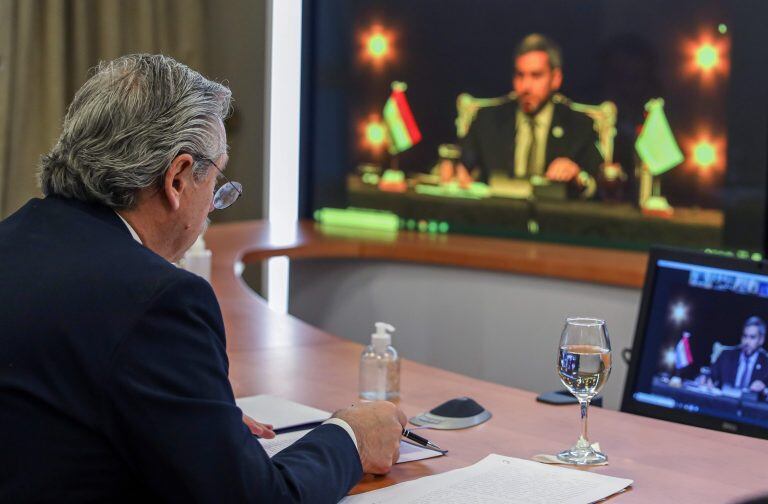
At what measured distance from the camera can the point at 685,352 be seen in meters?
2.21

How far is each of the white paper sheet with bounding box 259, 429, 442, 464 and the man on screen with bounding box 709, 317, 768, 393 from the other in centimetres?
78

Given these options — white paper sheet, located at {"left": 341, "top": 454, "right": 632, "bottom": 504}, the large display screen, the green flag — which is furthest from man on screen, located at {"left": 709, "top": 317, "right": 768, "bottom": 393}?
the green flag

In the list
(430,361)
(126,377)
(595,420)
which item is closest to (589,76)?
(430,361)

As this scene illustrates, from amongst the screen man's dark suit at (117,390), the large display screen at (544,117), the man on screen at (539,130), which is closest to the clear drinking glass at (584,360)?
the screen man's dark suit at (117,390)

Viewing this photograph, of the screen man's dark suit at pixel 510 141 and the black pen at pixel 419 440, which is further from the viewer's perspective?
the screen man's dark suit at pixel 510 141

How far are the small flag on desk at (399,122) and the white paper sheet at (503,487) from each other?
2.94 m

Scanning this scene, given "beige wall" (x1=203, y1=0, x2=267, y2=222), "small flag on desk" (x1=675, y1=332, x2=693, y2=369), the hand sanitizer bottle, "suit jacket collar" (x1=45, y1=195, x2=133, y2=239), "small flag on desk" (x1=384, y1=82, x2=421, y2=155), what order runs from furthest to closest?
"beige wall" (x1=203, y1=0, x2=267, y2=222), "small flag on desk" (x1=384, y1=82, x2=421, y2=155), "small flag on desk" (x1=675, y1=332, x2=693, y2=369), the hand sanitizer bottle, "suit jacket collar" (x1=45, y1=195, x2=133, y2=239)

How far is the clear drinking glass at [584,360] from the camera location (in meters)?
1.56

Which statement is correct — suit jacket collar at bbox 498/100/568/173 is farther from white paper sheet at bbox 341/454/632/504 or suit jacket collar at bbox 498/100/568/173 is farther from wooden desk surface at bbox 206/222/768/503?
white paper sheet at bbox 341/454/632/504

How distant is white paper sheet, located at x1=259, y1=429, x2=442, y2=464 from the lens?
1.59 m

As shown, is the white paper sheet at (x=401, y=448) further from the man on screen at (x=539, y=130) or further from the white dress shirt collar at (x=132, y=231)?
the man on screen at (x=539, y=130)

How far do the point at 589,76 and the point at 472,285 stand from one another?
872 millimetres

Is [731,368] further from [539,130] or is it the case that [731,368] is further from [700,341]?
[539,130]

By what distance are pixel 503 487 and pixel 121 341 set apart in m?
0.56
